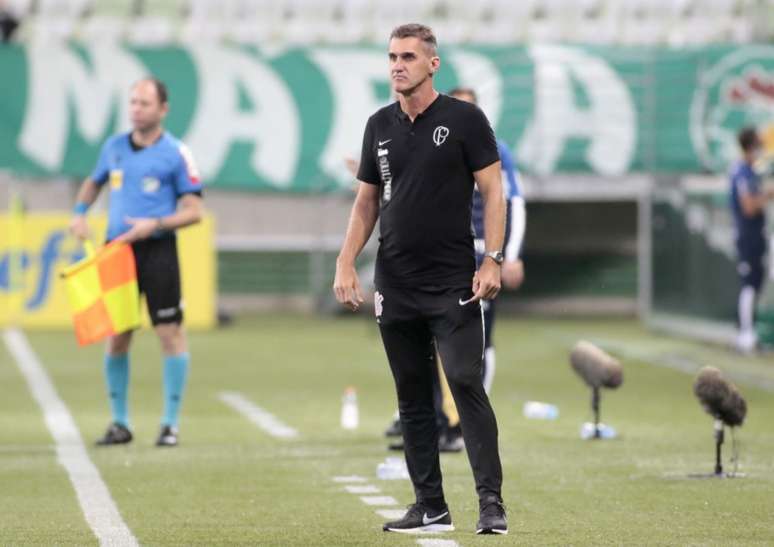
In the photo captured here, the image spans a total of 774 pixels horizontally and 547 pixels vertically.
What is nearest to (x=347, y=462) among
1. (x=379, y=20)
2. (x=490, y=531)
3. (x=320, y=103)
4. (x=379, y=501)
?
(x=379, y=501)

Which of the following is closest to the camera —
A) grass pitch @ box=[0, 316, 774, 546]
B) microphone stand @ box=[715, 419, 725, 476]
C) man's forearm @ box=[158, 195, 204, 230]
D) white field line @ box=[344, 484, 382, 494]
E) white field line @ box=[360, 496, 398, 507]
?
grass pitch @ box=[0, 316, 774, 546]

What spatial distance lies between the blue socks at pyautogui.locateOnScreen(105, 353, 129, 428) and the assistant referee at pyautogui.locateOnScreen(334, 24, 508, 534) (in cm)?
399

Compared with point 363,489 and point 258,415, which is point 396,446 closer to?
point 363,489

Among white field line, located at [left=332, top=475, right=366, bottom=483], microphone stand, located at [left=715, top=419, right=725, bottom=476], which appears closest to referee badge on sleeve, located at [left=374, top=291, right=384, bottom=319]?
white field line, located at [left=332, top=475, right=366, bottom=483]

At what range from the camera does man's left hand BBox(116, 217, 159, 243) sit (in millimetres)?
10820

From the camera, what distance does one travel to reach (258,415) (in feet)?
42.4

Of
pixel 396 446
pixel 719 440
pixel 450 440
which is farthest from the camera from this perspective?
pixel 396 446

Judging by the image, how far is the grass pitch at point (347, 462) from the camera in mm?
7617

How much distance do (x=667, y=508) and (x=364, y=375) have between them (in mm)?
8263

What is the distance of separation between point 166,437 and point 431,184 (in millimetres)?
4173

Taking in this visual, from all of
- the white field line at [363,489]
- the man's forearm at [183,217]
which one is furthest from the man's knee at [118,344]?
the white field line at [363,489]

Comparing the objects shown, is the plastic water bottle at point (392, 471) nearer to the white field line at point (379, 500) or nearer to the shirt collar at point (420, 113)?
the white field line at point (379, 500)

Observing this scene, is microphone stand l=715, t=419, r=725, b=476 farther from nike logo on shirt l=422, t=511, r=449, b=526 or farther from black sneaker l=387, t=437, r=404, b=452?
nike logo on shirt l=422, t=511, r=449, b=526

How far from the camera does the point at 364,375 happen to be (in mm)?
16359
